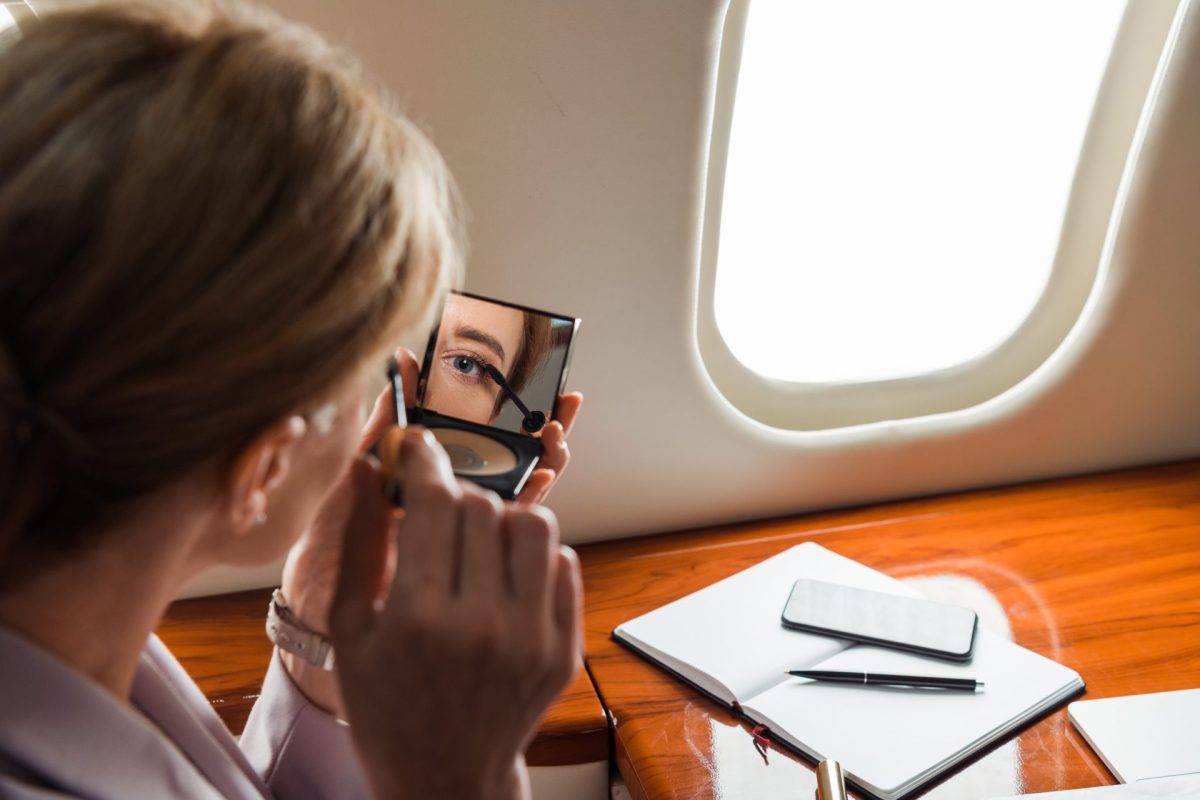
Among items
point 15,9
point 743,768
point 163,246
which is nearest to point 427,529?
point 163,246

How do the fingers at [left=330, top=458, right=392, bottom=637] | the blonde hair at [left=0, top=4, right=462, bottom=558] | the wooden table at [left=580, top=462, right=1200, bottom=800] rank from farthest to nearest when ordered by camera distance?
the wooden table at [left=580, top=462, right=1200, bottom=800] < the fingers at [left=330, top=458, right=392, bottom=637] < the blonde hair at [left=0, top=4, right=462, bottom=558]

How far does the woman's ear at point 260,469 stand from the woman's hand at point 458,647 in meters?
0.07

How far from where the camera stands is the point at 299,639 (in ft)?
2.99

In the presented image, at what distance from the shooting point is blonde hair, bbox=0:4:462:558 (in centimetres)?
50

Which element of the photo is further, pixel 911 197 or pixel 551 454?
pixel 911 197

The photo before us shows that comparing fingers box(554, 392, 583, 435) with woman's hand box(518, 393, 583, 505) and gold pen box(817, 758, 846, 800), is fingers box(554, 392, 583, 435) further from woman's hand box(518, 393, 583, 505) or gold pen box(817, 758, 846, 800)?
gold pen box(817, 758, 846, 800)

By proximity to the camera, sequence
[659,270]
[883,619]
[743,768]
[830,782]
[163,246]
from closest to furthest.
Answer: [163,246] → [830,782] → [743,768] → [883,619] → [659,270]

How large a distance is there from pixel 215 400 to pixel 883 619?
0.80 meters

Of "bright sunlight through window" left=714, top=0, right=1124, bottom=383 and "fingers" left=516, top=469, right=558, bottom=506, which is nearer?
"fingers" left=516, top=469, right=558, bottom=506

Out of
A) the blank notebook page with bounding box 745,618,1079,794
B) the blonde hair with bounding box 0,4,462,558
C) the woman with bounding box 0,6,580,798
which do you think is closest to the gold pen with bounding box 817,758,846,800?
the blank notebook page with bounding box 745,618,1079,794

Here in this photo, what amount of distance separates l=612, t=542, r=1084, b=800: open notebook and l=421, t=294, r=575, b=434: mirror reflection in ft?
0.99

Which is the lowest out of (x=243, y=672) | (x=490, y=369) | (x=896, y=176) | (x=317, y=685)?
(x=243, y=672)

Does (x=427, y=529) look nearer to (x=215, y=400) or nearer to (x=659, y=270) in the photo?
(x=215, y=400)

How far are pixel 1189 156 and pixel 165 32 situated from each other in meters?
1.23
